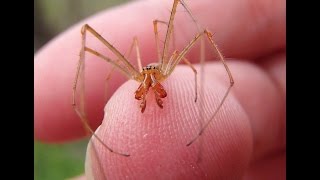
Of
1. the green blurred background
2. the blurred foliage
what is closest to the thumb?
the green blurred background

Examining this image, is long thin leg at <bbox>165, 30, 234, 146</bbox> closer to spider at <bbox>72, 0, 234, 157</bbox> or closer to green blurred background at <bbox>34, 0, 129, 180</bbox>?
spider at <bbox>72, 0, 234, 157</bbox>

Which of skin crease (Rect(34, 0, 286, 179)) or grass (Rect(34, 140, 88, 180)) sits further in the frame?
grass (Rect(34, 140, 88, 180))

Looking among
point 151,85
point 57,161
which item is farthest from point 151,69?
point 57,161

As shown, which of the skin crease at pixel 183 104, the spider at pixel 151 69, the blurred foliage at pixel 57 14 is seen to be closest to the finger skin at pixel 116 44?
the skin crease at pixel 183 104

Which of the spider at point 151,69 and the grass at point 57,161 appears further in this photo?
the grass at point 57,161

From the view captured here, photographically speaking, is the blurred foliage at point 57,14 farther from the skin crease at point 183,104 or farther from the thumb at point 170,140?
the thumb at point 170,140

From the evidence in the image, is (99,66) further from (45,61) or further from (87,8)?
(87,8)
